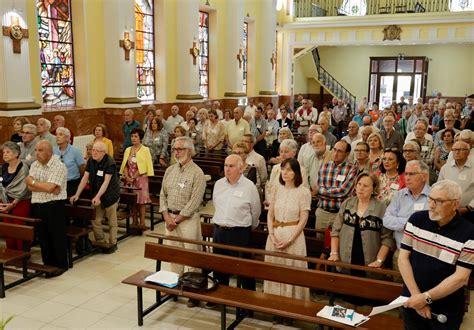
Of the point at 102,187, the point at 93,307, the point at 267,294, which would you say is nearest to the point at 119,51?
the point at 102,187

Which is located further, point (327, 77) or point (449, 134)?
point (327, 77)

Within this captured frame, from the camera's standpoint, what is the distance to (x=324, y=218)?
5.01 m

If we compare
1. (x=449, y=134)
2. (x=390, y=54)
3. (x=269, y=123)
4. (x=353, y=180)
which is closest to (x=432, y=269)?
(x=353, y=180)

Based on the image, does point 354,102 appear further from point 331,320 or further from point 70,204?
point 331,320

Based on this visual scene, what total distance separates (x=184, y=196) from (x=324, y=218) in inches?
59.4

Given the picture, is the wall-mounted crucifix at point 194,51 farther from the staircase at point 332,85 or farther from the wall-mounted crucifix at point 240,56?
the staircase at point 332,85

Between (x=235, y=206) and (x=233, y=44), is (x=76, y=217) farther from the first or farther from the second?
(x=233, y=44)

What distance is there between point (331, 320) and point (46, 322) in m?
2.70

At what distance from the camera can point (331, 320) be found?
3592 millimetres

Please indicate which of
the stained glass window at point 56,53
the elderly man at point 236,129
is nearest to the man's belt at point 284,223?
the elderly man at point 236,129

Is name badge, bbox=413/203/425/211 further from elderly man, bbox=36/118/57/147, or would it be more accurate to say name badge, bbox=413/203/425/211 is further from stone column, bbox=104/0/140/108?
stone column, bbox=104/0/140/108

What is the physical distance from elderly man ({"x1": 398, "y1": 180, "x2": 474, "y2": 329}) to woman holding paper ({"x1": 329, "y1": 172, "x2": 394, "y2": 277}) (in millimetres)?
972

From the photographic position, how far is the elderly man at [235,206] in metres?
4.53

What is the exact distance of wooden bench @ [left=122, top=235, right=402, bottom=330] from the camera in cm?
368
